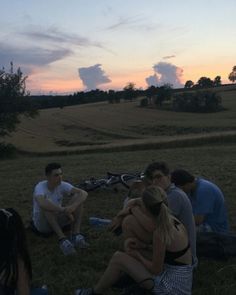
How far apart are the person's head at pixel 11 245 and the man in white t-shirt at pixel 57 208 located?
3286mm

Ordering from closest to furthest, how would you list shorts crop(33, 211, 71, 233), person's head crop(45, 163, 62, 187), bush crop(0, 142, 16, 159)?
1. person's head crop(45, 163, 62, 187)
2. shorts crop(33, 211, 71, 233)
3. bush crop(0, 142, 16, 159)

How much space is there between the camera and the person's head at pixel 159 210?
15.0ft

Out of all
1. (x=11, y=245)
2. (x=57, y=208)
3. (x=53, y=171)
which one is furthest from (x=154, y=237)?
(x=53, y=171)

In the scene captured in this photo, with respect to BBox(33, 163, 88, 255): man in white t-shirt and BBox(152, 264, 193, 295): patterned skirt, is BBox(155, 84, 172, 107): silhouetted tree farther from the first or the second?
BBox(152, 264, 193, 295): patterned skirt

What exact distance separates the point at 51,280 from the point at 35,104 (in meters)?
34.3

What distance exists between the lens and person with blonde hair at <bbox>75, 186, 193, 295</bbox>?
4602 mm

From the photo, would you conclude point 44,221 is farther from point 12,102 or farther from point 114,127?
point 114,127

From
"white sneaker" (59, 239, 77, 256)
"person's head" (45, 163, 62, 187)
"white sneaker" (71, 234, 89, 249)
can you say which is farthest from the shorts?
"white sneaker" (59, 239, 77, 256)

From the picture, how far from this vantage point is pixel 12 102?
38438 millimetres

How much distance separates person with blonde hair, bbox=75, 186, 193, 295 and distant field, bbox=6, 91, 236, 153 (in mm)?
32955

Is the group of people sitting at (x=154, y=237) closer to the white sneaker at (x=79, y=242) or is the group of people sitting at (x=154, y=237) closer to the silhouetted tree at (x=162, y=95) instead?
the white sneaker at (x=79, y=242)

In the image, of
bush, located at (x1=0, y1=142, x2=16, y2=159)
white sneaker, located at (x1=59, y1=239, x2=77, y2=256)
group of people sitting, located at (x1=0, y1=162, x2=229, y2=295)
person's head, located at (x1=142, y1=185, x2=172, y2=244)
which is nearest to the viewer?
group of people sitting, located at (x1=0, y1=162, x2=229, y2=295)

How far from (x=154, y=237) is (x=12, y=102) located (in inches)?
1377

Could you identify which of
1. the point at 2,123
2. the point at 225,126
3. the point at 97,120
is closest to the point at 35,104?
the point at 2,123
